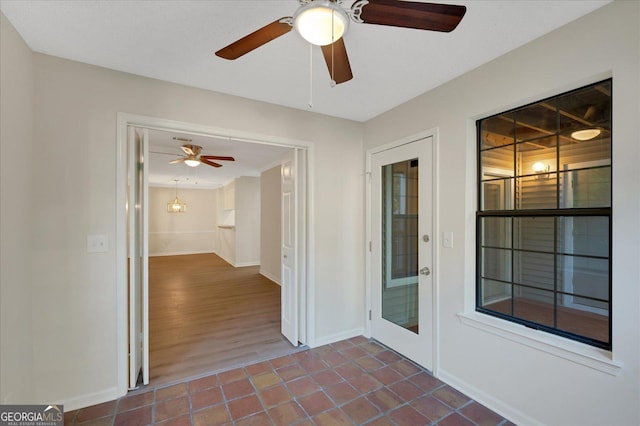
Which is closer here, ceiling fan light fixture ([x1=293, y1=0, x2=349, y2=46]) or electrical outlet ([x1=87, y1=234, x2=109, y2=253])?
ceiling fan light fixture ([x1=293, y1=0, x2=349, y2=46])

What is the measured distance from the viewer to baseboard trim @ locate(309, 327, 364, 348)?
294 cm

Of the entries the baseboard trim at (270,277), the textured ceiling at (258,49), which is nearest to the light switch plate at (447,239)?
the textured ceiling at (258,49)

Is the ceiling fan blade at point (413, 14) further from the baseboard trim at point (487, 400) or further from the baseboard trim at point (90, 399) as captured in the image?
the baseboard trim at point (90, 399)

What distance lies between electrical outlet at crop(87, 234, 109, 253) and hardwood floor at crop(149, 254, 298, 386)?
3.97 ft

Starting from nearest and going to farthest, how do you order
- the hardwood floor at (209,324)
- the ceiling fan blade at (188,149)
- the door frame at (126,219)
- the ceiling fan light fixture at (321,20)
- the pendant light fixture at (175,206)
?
the ceiling fan light fixture at (321,20) < the door frame at (126,219) < the hardwood floor at (209,324) < the ceiling fan blade at (188,149) < the pendant light fixture at (175,206)

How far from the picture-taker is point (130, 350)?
2193 millimetres

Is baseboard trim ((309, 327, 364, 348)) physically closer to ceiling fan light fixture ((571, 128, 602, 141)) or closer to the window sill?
the window sill

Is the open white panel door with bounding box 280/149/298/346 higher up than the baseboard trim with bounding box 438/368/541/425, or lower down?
higher up

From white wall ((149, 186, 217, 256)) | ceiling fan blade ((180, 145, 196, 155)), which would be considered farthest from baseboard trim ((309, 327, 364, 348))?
white wall ((149, 186, 217, 256))

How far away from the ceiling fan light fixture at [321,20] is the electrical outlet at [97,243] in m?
2.04

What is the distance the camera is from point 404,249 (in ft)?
9.18

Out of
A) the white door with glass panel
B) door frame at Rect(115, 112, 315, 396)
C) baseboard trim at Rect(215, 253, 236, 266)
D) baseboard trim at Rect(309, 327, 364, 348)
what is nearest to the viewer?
door frame at Rect(115, 112, 315, 396)

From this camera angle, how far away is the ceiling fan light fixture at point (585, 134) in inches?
66.3

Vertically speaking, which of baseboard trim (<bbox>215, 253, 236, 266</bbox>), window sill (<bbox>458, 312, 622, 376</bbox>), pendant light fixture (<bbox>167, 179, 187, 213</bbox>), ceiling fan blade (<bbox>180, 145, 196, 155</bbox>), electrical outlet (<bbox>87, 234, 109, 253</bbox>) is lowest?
baseboard trim (<bbox>215, 253, 236, 266</bbox>)
